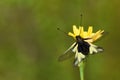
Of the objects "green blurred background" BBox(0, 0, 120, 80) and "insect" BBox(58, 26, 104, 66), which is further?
"green blurred background" BBox(0, 0, 120, 80)

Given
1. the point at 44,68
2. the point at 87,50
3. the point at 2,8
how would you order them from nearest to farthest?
the point at 87,50
the point at 44,68
the point at 2,8

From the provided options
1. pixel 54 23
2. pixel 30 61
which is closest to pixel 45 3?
pixel 54 23

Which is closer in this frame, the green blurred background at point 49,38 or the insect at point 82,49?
the insect at point 82,49

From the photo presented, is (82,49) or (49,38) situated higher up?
(49,38)

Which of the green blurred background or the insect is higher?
the green blurred background

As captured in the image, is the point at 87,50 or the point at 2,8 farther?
the point at 2,8

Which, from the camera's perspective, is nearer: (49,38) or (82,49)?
(82,49)

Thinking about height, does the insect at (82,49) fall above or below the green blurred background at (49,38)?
below

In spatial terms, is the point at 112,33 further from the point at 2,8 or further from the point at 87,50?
the point at 87,50
